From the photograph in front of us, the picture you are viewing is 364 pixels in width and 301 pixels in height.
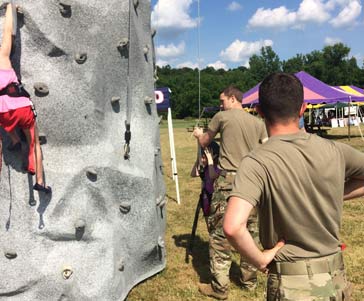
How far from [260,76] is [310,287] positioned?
3414 inches

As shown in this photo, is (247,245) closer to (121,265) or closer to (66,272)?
(66,272)

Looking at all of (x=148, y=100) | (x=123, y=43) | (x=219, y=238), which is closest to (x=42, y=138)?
(x=123, y=43)

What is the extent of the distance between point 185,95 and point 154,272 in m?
70.7

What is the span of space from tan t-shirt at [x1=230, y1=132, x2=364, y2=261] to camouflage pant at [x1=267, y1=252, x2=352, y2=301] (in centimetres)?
10

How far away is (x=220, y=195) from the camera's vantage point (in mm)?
4617

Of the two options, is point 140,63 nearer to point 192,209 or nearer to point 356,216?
point 192,209

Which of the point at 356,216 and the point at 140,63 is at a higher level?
the point at 140,63

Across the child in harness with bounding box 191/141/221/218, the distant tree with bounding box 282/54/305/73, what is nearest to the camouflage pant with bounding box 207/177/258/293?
the child in harness with bounding box 191/141/221/218

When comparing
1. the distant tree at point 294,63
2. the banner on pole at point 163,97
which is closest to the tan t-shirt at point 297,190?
the banner on pole at point 163,97

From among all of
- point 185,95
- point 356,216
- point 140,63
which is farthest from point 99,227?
point 185,95

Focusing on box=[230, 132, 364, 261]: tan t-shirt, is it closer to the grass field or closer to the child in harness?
the child in harness

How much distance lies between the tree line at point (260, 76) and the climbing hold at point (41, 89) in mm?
62632

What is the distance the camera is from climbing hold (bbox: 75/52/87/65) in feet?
12.7

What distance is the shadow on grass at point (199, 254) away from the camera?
17.6 ft
